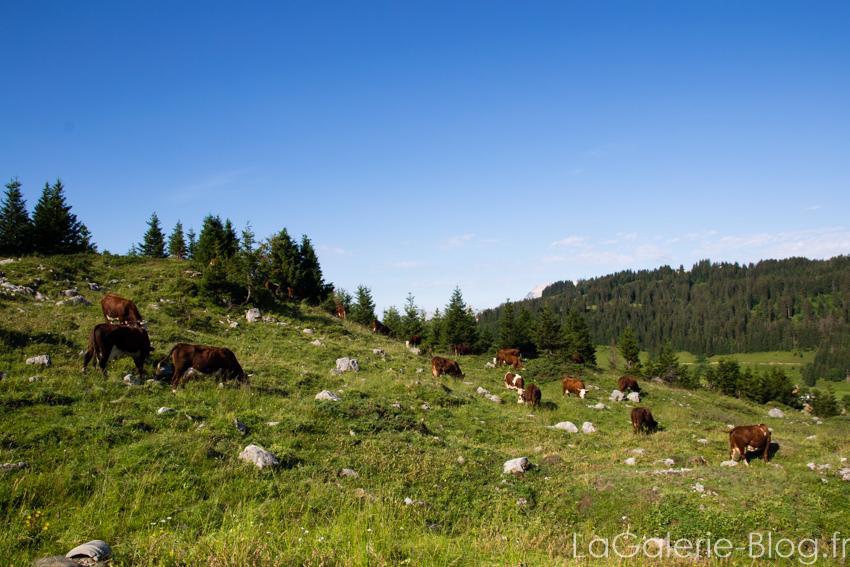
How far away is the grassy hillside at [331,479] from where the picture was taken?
16.1ft

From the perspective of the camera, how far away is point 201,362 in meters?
11.7

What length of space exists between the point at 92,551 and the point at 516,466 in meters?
8.01

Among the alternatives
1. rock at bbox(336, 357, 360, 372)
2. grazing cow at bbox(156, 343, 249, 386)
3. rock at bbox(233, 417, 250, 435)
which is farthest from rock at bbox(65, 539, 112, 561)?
rock at bbox(336, 357, 360, 372)

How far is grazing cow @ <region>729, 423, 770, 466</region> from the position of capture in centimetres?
1317

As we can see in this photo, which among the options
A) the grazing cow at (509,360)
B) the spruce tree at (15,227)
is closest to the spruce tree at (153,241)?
the spruce tree at (15,227)

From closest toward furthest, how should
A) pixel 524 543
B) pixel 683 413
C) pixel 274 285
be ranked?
pixel 524 543 < pixel 683 413 < pixel 274 285

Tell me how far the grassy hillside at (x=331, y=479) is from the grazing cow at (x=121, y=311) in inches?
29.1

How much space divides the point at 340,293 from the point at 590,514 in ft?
209

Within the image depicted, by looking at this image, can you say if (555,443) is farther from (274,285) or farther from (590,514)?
(274,285)

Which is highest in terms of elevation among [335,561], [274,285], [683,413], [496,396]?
[274,285]

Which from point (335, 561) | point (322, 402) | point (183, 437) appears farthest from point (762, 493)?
point (183, 437)

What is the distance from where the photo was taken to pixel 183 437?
756cm

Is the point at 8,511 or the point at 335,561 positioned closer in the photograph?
the point at 335,561

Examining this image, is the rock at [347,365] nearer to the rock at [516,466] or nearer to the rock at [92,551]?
the rock at [516,466]
